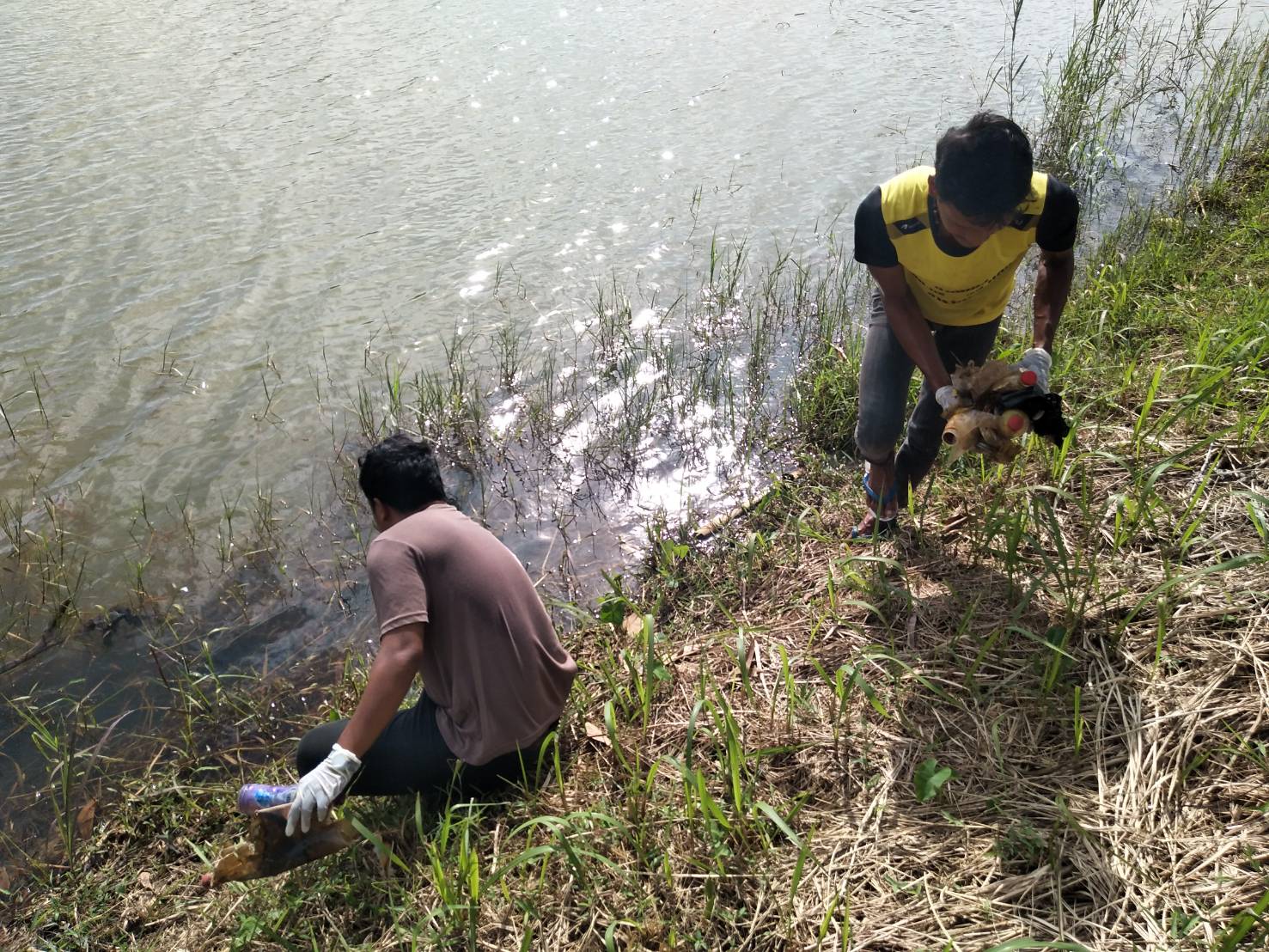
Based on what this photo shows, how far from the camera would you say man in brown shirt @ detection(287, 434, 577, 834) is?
242 cm

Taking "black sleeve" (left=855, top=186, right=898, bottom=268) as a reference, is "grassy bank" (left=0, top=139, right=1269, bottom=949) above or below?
below

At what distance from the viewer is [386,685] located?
2400mm

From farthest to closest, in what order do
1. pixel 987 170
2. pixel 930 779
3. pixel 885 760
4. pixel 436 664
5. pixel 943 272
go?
pixel 943 272 → pixel 436 664 → pixel 987 170 → pixel 885 760 → pixel 930 779

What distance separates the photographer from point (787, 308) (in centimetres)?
575

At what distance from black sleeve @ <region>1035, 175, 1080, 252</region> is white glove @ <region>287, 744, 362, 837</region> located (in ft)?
8.82

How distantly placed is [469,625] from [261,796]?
2.49 ft

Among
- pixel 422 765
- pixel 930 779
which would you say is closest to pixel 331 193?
pixel 422 765

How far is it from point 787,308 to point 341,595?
132 inches

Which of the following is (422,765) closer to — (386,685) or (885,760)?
(386,685)

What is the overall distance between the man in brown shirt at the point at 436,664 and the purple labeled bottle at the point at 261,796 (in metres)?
0.14

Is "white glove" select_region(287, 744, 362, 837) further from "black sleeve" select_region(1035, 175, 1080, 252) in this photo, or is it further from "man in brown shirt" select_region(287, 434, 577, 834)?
"black sleeve" select_region(1035, 175, 1080, 252)

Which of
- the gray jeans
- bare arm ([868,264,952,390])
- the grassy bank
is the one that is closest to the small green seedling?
the grassy bank

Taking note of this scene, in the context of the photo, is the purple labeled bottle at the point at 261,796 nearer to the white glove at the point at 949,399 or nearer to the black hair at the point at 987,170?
the white glove at the point at 949,399

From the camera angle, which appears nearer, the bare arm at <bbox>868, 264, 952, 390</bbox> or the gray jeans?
the bare arm at <bbox>868, 264, 952, 390</bbox>
